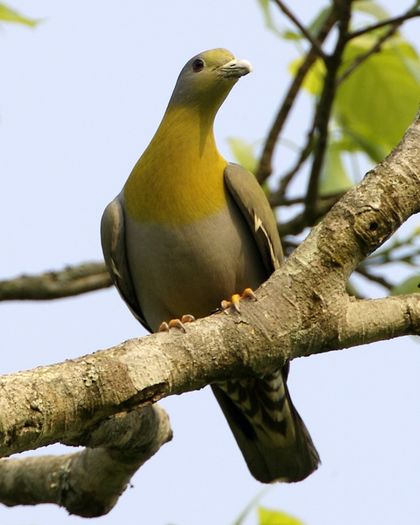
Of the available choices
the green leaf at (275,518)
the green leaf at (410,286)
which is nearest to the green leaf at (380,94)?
the green leaf at (410,286)

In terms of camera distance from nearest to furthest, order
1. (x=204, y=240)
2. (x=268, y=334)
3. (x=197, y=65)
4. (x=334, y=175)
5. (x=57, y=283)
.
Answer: (x=268, y=334) < (x=204, y=240) < (x=197, y=65) < (x=57, y=283) < (x=334, y=175)

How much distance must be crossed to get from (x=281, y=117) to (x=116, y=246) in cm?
158

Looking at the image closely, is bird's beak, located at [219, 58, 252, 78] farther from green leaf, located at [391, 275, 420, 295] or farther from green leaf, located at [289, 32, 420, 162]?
green leaf, located at [391, 275, 420, 295]

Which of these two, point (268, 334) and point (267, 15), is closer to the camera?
point (268, 334)

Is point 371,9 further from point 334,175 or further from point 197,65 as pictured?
point 334,175

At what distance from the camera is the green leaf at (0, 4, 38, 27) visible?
5.55 meters

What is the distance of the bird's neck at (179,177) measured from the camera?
5738mm

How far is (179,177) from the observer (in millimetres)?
5801

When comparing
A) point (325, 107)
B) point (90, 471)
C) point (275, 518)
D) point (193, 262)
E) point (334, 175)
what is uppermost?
point (325, 107)

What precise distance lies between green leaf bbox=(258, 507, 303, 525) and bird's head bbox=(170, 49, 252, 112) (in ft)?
9.04

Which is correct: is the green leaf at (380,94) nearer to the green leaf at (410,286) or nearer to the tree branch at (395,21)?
the tree branch at (395,21)

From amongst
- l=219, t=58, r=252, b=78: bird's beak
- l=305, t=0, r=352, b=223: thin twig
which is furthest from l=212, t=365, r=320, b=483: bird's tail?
l=219, t=58, r=252, b=78: bird's beak

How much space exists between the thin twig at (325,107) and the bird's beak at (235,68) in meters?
0.50

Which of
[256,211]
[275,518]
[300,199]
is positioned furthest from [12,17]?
[275,518]
